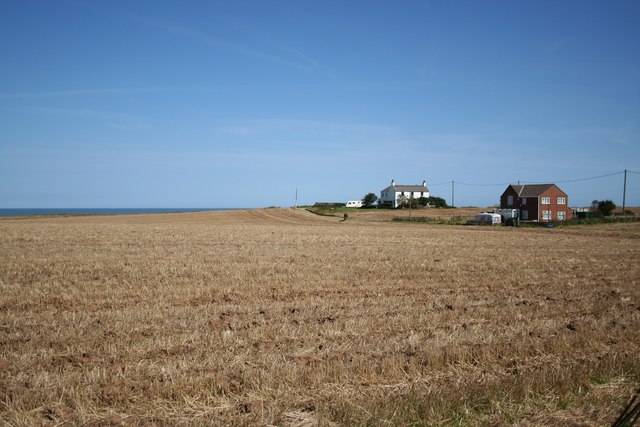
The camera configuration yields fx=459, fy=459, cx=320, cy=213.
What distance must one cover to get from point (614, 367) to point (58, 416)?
740 centimetres

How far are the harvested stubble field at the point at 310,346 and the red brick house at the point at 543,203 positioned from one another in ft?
237

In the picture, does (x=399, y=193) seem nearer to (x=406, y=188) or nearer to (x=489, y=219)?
(x=406, y=188)

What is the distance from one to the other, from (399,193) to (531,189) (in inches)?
2137

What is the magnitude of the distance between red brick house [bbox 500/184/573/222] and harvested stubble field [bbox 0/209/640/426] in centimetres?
7211

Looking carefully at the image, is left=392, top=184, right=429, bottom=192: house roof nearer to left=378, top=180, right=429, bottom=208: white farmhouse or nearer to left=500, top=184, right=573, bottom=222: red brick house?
left=378, top=180, right=429, bottom=208: white farmhouse

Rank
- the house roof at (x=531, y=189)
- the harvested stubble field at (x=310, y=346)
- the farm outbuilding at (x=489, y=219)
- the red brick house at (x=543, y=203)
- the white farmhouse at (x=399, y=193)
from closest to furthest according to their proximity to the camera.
Result: the harvested stubble field at (x=310, y=346)
the farm outbuilding at (x=489, y=219)
the red brick house at (x=543, y=203)
the house roof at (x=531, y=189)
the white farmhouse at (x=399, y=193)

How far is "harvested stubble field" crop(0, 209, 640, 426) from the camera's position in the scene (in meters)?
5.34

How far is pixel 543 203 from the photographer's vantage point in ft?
270

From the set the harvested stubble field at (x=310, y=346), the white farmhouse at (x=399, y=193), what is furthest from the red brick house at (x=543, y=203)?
the harvested stubble field at (x=310, y=346)

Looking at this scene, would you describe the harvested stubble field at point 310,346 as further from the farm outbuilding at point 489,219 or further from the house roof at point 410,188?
the house roof at point 410,188

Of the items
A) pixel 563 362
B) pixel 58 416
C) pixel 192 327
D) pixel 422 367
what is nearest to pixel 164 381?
pixel 58 416

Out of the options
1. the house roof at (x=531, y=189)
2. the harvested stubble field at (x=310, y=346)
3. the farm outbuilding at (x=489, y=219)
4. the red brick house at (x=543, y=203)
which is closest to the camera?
the harvested stubble field at (x=310, y=346)

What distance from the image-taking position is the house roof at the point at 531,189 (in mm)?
83375

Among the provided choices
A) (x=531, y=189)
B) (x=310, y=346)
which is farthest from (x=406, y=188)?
(x=310, y=346)
